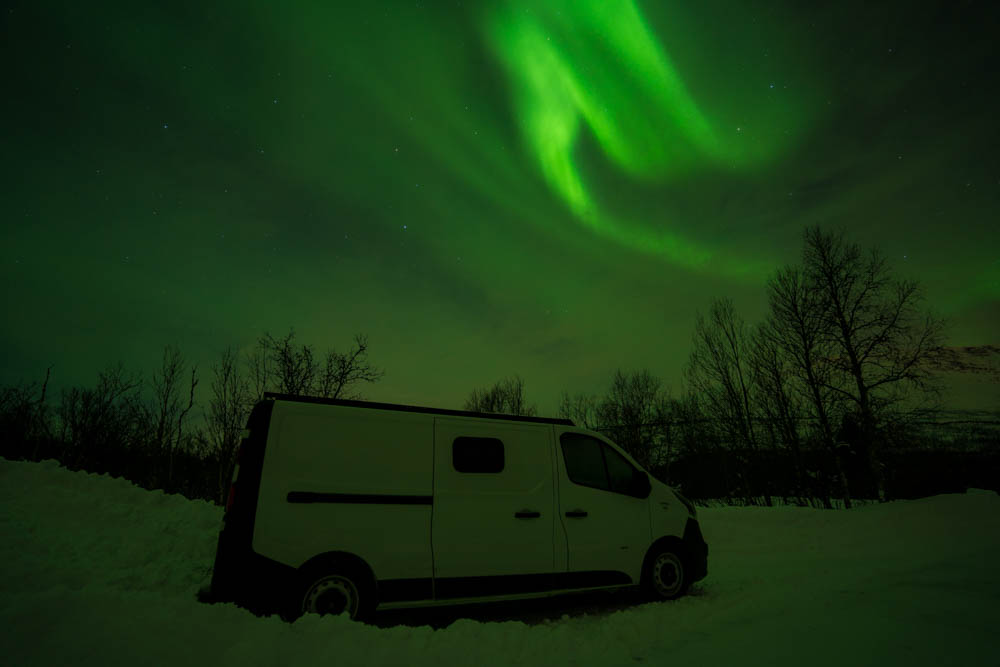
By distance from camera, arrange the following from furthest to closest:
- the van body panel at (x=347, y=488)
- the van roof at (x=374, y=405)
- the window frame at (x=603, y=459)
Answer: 1. the window frame at (x=603, y=459)
2. the van roof at (x=374, y=405)
3. the van body panel at (x=347, y=488)

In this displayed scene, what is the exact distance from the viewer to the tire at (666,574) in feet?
19.3

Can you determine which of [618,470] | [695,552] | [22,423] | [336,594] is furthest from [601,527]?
[22,423]

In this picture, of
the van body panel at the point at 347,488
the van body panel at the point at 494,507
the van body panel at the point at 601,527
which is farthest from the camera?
the van body panel at the point at 601,527

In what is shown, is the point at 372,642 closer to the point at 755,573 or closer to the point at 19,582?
the point at 19,582

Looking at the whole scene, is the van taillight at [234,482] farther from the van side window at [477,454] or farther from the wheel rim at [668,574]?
the wheel rim at [668,574]

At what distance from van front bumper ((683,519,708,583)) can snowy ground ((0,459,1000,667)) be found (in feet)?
0.94

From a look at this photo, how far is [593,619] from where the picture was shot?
5055 mm

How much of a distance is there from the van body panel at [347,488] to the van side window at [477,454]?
0.33 meters

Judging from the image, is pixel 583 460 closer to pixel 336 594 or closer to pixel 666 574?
pixel 666 574

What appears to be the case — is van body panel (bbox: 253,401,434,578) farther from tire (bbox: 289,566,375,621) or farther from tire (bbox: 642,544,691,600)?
tire (bbox: 642,544,691,600)

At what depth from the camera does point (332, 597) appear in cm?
426

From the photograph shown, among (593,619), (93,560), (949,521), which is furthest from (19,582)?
(949,521)

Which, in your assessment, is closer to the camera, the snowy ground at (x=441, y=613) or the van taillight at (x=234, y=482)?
the snowy ground at (x=441, y=613)

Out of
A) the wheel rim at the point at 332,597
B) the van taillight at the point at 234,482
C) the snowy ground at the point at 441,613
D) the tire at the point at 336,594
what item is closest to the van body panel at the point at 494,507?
the snowy ground at the point at 441,613
